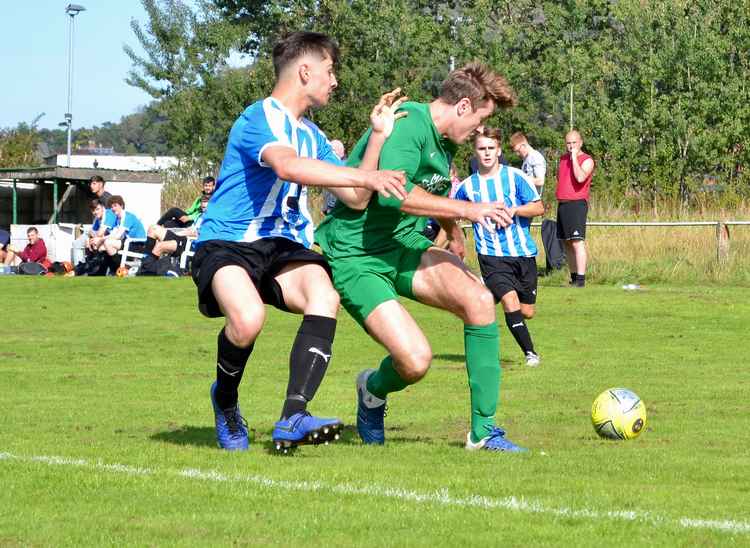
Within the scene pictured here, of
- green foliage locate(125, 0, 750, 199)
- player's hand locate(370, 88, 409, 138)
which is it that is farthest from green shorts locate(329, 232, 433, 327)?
green foliage locate(125, 0, 750, 199)

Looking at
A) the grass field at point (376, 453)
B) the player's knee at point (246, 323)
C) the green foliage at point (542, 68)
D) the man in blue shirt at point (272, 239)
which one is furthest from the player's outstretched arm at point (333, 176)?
the green foliage at point (542, 68)

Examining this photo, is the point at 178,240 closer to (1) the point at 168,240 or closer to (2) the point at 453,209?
(1) the point at 168,240

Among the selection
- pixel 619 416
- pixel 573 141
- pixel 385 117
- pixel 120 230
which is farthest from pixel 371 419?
pixel 120 230

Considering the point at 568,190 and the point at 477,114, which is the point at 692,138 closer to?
the point at 568,190

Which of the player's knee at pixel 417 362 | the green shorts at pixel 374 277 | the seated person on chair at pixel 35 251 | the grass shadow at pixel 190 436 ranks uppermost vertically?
the green shorts at pixel 374 277

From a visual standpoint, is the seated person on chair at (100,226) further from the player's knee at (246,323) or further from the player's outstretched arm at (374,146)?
the player's knee at (246,323)

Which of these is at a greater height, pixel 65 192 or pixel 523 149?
pixel 523 149

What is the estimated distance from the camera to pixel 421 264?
305 inches

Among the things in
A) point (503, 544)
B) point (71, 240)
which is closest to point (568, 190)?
point (71, 240)

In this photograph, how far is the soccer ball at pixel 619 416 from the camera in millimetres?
8367

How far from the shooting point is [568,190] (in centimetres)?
2098

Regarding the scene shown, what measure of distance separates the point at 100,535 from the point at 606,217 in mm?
23633

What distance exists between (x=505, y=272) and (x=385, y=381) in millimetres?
5140

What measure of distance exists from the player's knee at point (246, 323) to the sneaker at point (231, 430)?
1.69 ft
